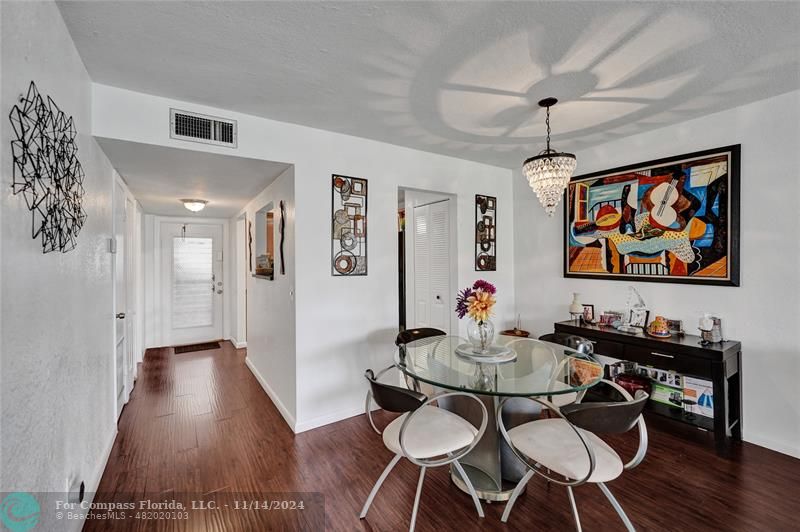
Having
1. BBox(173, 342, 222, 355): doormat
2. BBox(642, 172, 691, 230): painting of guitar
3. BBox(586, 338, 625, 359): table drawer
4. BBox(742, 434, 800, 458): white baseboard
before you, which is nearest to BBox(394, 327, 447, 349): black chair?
BBox(586, 338, 625, 359): table drawer

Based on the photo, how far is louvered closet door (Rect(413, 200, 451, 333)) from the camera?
408 centimetres

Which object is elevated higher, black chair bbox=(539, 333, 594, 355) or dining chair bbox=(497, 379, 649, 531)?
black chair bbox=(539, 333, 594, 355)

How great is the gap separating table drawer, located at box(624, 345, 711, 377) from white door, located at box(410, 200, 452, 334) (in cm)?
181

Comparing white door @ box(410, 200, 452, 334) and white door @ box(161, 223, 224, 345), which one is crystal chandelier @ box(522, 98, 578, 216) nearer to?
white door @ box(410, 200, 452, 334)

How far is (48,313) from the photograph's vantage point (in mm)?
1352

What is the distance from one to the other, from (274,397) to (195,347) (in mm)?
2972

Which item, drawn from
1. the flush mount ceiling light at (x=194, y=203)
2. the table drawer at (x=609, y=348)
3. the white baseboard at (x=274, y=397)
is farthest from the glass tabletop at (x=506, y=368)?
the flush mount ceiling light at (x=194, y=203)

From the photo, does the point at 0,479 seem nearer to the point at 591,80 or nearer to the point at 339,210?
the point at 339,210

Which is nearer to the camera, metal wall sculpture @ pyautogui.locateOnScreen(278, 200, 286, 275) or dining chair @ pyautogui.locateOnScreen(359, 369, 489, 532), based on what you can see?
dining chair @ pyautogui.locateOnScreen(359, 369, 489, 532)

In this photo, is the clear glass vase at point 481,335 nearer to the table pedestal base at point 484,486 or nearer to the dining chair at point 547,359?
the dining chair at point 547,359

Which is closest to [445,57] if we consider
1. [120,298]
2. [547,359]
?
[547,359]

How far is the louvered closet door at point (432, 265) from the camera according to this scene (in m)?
4.08

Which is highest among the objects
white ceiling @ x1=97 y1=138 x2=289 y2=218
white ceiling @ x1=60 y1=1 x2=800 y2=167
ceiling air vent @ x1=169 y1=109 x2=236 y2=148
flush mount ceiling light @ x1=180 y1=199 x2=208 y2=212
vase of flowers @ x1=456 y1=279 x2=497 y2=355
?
white ceiling @ x1=60 y1=1 x2=800 y2=167

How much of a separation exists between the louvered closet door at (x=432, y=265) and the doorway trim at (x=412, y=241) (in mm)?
61
